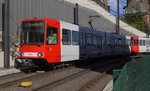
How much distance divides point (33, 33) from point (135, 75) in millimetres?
8641

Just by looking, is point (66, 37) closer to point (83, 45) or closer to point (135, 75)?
point (83, 45)

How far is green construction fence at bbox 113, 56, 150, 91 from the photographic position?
19.5ft

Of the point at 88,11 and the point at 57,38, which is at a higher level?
the point at 88,11

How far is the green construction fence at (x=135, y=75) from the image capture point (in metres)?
5.96

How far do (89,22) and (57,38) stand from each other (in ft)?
79.1

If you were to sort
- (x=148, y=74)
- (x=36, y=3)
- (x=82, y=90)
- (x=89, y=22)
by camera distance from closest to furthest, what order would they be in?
(x=148, y=74), (x=82, y=90), (x=36, y=3), (x=89, y=22)

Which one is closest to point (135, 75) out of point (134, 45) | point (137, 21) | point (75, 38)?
point (75, 38)

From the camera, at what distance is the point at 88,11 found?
42.7 meters

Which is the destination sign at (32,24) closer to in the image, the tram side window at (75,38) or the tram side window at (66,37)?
the tram side window at (66,37)

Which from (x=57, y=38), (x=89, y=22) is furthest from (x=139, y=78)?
(x=89, y=22)

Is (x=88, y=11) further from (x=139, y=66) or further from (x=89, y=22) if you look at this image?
(x=139, y=66)

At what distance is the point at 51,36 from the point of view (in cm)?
1482

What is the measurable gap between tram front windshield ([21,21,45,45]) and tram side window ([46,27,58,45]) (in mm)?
325

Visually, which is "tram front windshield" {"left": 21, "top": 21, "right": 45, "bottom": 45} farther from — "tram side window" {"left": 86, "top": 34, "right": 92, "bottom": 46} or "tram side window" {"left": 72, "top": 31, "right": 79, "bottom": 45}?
"tram side window" {"left": 86, "top": 34, "right": 92, "bottom": 46}
